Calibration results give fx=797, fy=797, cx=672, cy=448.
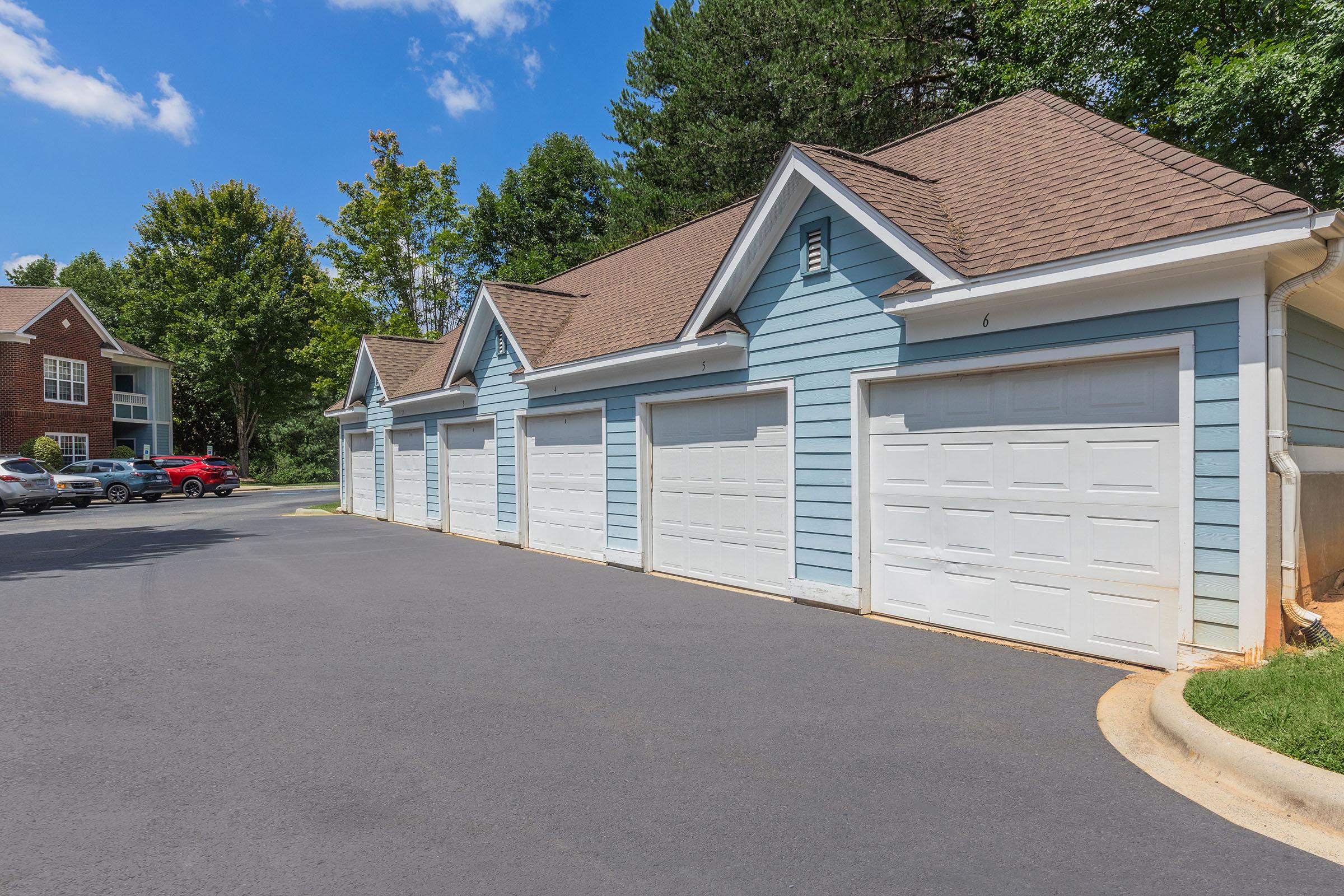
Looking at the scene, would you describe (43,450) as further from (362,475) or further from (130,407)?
(362,475)

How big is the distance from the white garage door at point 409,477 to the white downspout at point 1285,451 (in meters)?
16.7

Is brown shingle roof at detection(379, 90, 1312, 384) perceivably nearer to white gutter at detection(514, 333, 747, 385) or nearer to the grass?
white gutter at detection(514, 333, 747, 385)

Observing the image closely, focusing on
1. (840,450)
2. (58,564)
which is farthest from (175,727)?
(58,564)

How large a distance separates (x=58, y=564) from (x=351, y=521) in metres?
8.54

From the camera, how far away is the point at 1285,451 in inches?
224

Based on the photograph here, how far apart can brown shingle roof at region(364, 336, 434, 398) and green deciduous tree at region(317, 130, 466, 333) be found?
8.10 meters

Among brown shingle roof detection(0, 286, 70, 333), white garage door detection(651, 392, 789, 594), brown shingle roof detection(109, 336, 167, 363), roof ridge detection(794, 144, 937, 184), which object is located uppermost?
brown shingle roof detection(0, 286, 70, 333)

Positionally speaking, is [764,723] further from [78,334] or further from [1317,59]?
[78,334]

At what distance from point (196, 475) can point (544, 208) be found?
18.6m

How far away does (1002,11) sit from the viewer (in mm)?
17453

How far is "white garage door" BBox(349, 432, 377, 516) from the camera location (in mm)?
22688

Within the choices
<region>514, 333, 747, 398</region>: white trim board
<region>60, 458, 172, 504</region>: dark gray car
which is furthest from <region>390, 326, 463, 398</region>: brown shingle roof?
A: <region>60, 458, 172, 504</region>: dark gray car

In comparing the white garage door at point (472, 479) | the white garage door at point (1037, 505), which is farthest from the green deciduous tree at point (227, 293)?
the white garage door at point (1037, 505)

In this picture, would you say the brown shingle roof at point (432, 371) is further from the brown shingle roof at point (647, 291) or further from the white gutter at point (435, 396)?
the brown shingle roof at point (647, 291)
